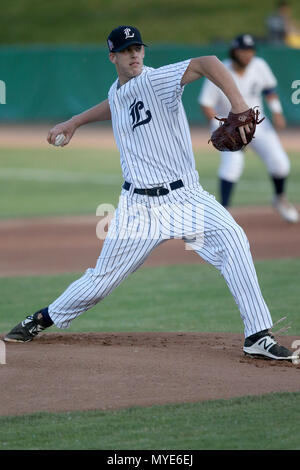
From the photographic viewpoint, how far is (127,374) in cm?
561

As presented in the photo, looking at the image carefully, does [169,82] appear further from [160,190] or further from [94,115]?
[94,115]

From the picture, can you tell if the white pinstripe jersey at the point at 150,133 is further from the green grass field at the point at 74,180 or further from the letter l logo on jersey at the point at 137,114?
the green grass field at the point at 74,180

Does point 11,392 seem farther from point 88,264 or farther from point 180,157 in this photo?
point 88,264

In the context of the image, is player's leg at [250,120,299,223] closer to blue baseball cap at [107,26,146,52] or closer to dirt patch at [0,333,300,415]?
dirt patch at [0,333,300,415]

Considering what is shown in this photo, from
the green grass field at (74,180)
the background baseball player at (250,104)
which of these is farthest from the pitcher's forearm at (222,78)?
the green grass field at (74,180)

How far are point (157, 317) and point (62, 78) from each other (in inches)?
776

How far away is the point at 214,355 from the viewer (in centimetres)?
612

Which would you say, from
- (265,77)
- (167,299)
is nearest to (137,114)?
(167,299)

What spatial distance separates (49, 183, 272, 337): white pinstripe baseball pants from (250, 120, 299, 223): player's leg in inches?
268

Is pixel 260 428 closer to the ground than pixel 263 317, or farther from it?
closer to the ground

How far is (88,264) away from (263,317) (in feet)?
17.1

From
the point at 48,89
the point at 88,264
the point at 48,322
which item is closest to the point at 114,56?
the point at 48,322

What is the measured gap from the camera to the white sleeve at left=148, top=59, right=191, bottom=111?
18.7 feet
